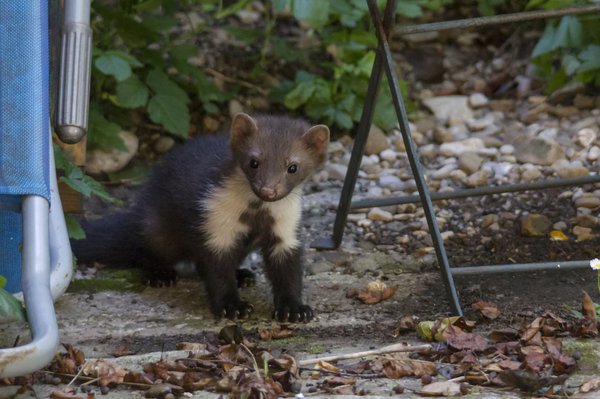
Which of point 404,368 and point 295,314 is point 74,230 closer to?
point 295,314

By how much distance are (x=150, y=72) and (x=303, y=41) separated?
147cm

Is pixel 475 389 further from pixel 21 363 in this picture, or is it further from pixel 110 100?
pixel 110 100

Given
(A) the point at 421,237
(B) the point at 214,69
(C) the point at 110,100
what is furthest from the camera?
(B) the point at 214,69

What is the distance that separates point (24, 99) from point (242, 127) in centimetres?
111

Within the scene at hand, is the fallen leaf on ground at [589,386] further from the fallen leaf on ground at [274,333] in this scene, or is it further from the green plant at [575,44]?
the green plant at [575,44]

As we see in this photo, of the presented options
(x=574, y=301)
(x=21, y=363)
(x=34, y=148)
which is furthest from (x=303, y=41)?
(x=21, y=363)

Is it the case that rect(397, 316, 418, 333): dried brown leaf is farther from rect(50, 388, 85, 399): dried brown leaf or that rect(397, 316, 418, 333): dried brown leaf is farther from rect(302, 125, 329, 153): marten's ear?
rect(50, 388, 85, 399): dried brown leaf

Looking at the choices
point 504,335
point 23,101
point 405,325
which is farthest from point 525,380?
point 23,101

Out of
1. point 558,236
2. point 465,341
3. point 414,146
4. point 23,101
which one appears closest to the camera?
point 23,101

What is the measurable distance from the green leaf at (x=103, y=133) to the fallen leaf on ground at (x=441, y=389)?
2.81 meters

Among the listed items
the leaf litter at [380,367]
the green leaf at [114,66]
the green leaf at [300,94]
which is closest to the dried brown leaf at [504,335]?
the leaf litter at [380,367]

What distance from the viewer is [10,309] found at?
9.86 ft

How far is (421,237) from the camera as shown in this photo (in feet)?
16.7

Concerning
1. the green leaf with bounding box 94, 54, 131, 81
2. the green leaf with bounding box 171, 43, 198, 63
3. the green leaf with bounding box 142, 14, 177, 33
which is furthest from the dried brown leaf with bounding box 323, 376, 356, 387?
the green leaf with bounding box 171, 43, 198, 63
